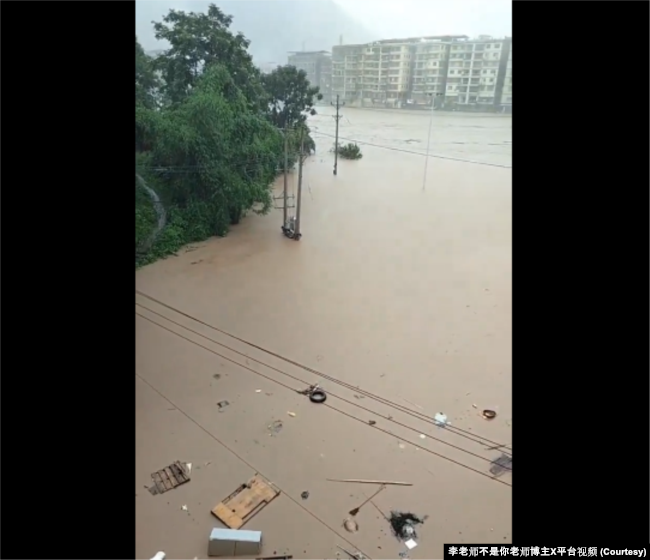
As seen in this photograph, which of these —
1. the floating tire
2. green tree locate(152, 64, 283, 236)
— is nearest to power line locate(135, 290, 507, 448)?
the floating tire

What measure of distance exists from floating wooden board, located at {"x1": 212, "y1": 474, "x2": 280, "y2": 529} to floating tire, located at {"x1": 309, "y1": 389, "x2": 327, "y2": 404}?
110 centimetres

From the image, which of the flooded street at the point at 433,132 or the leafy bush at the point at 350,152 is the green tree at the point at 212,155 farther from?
the flooded street at the point at 433,132

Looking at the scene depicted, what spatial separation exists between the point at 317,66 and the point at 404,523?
24.9 m

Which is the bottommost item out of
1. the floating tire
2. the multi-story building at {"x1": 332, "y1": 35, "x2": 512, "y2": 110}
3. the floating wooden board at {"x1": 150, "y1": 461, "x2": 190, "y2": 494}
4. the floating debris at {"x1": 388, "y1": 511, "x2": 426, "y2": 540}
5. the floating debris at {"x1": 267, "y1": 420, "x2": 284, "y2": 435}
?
the floating debris at {"x1": 388, "y1": 511, "x2": 426, "y2": 540}

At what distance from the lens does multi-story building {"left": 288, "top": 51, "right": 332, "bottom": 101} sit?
24.6 m

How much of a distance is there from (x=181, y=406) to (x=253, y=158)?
19.5 feet

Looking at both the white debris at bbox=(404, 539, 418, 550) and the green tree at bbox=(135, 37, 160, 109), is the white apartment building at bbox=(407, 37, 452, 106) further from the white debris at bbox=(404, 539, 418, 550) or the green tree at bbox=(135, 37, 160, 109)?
the white debris at bbox=(404, 539, 418, 550)

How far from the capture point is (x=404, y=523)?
3.41 meters

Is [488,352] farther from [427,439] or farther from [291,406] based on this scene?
[291,406]

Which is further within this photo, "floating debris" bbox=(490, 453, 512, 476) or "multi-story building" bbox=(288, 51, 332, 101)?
"multi-story building" bbox=(288, 51, 332, 101)

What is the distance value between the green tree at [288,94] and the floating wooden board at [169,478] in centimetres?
1187

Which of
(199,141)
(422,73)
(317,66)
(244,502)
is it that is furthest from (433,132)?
(244,502)

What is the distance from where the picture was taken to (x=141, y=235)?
852 cm
